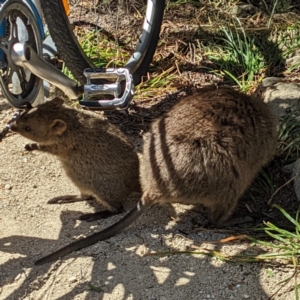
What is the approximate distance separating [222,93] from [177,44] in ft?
6.52

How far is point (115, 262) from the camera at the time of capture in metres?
3.30

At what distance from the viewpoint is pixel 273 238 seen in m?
3.46

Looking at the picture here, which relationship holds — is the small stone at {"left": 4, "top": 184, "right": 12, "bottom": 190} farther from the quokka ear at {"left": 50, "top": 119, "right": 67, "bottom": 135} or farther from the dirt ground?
the quokka ear at {"left": 50, "top": 119, "right": 67, "bottom": 135}

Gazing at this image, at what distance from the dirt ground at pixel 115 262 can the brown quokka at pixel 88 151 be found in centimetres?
19

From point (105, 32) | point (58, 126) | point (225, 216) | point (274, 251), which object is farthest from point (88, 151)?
point (105, 32)

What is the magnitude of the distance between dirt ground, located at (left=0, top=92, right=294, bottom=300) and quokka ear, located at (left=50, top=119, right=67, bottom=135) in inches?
18.3

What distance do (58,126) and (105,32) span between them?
2006 mm

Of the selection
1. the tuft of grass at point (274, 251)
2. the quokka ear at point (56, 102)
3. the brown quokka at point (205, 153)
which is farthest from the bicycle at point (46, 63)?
the tuft of grass at point (274, 251)

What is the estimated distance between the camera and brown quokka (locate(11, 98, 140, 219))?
384 cm

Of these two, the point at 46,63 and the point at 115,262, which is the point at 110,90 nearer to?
the point at 46,63

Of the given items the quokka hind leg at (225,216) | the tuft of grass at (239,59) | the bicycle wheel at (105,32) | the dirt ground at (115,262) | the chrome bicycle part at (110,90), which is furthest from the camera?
the tuft of grass at (239,59)

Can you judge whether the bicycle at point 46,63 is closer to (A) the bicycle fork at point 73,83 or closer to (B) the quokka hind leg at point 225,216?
(A) the bicycle fork at point 73,83

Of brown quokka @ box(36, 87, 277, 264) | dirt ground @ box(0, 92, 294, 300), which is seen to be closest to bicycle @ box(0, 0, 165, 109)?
brown quokka @ box(36, 87, 277, 264)

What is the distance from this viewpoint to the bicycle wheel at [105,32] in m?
4.11
